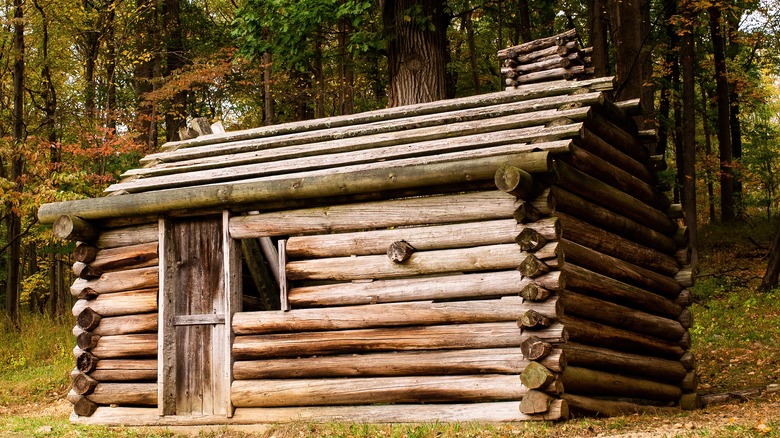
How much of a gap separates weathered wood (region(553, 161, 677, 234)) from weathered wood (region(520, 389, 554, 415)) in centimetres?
216

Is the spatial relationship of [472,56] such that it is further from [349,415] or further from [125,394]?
[349,415]

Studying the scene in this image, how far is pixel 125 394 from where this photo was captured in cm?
1078

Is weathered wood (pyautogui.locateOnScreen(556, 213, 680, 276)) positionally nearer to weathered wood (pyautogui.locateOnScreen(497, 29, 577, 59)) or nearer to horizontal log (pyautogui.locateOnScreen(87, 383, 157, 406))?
weathered wood (pyautogui.locateOnScreen(497, 29, 577, 59))

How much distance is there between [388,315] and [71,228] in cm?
430

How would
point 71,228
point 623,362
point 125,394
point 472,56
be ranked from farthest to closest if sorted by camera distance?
point 472,56 → point 125,394 → point 71,228 → point 623,362

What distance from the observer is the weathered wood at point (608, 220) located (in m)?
9.12

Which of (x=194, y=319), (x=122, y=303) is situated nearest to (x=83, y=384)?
(x=122, y=303)

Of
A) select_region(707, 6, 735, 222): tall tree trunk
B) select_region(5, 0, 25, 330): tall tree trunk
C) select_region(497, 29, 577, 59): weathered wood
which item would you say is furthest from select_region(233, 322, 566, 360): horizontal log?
select_region(707, 6, 735, 222): tall tree trunk

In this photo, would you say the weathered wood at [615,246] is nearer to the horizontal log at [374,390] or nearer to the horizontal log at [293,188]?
the horizontal log at [293,188]

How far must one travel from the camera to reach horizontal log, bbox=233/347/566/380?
8562 mm

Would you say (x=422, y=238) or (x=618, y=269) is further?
(x=618, y=269)

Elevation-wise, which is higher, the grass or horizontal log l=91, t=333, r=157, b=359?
horizontal log l=91, t=333, r=157, b=359

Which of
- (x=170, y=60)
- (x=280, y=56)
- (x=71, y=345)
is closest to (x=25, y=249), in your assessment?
(x=170, y=60)

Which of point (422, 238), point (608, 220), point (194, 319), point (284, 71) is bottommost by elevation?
point (194, 319)
